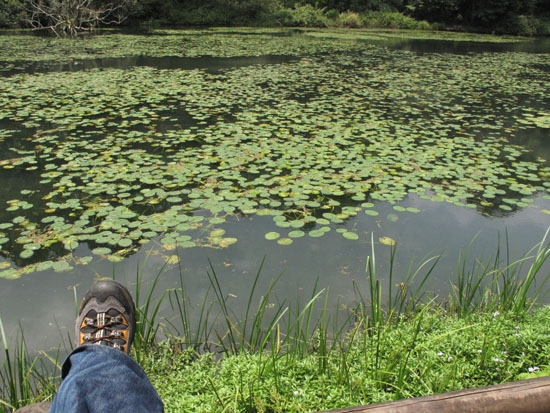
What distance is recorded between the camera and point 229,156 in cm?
366

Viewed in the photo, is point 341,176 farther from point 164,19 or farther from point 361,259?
point 164,19

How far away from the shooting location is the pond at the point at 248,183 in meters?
2.28

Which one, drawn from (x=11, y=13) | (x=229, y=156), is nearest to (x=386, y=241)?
(x=229, y=156)

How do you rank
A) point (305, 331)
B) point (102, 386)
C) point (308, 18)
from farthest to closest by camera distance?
1. point (308, 18)
2. point (305, 331)
3. point (102, 386)

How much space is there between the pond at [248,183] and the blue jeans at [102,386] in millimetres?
965

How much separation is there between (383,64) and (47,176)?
8206 millimetres

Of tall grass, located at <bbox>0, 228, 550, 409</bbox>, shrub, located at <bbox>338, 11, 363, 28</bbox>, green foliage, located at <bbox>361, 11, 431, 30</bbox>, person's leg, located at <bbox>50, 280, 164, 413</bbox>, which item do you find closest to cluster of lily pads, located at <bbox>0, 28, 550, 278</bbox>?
tall grass, located at <bbox>0, 228, 550, 409</bbox>

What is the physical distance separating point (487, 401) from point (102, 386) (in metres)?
0.86

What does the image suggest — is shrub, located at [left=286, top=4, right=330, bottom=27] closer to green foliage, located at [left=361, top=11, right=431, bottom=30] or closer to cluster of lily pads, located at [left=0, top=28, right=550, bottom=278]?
green foliage, located at [left=361, top=11, right=431, bottom=30]

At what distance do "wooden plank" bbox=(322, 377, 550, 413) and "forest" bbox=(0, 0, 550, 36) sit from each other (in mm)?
22195

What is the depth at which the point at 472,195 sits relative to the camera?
3076 millimetres

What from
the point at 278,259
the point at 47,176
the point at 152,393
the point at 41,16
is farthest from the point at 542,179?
the point at 41,16

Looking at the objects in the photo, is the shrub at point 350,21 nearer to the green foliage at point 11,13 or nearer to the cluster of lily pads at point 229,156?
the green foliage at point 11,13

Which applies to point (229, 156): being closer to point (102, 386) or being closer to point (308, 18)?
point (102, 386)
